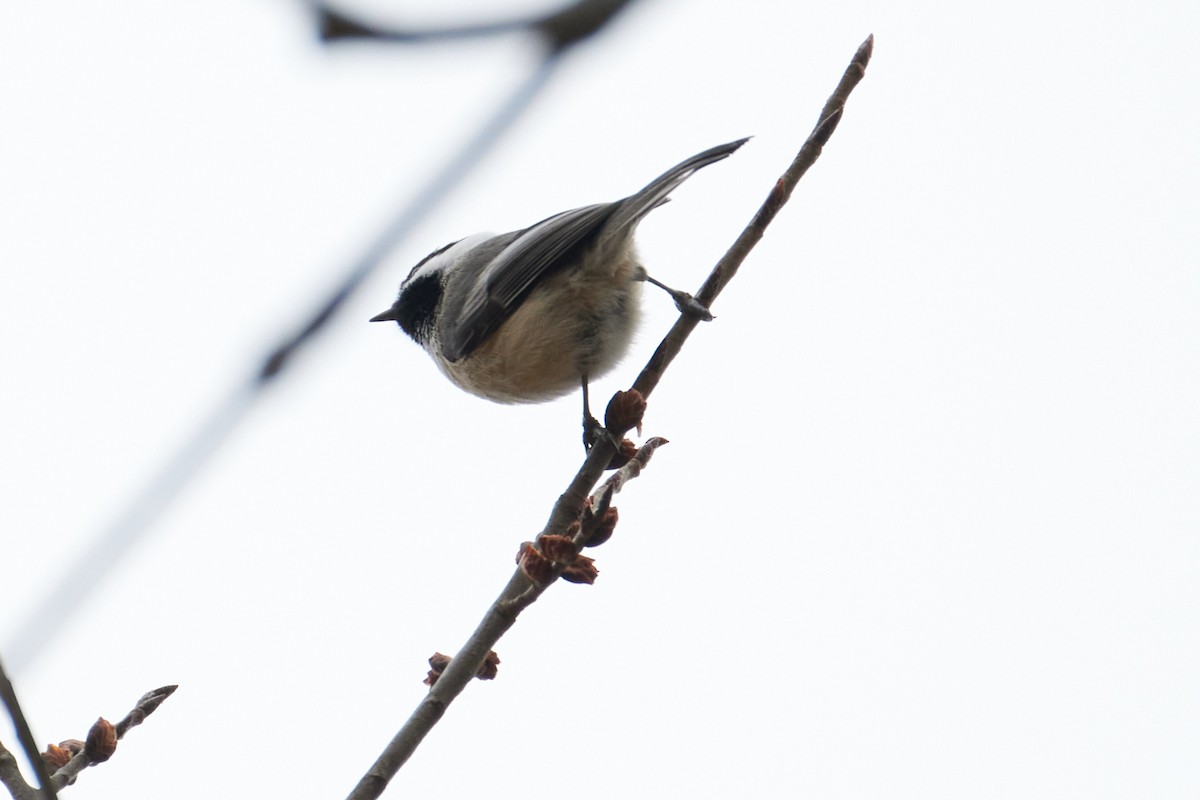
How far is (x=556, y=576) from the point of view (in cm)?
268

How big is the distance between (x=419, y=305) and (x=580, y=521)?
3193 mm

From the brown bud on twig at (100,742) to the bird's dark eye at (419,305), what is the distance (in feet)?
10.1

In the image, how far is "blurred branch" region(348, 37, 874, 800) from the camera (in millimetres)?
2490

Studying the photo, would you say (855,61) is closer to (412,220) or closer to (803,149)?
(803,149)

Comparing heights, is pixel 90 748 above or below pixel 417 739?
above

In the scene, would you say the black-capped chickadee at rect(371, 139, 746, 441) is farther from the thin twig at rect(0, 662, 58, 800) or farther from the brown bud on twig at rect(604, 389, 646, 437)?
the thin twig at rect(0, 662, 58, 800)

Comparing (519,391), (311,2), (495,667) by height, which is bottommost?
(519,391)

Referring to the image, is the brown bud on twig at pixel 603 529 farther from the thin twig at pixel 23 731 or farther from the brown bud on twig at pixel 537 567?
the thin twig at pixel 23 731

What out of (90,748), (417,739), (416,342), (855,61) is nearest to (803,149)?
(855,61)

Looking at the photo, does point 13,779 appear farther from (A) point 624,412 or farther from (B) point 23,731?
(A) point 624,412

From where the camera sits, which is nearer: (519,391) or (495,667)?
(495,667)

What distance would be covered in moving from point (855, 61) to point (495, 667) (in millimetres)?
1827

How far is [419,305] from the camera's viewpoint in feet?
19.2

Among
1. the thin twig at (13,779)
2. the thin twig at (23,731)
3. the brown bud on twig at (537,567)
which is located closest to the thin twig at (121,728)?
the thin twig at (13,779)
